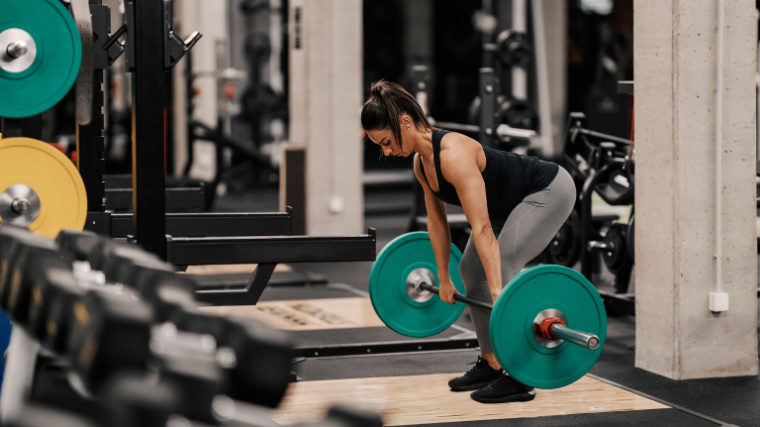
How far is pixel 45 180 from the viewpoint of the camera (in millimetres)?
2994

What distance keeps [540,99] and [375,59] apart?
138 inches

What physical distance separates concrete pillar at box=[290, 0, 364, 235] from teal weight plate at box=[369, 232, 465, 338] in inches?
150

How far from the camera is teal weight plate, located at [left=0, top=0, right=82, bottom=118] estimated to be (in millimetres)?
2879

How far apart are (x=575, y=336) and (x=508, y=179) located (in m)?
0.64

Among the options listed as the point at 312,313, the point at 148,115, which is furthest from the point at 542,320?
the point at 312,313

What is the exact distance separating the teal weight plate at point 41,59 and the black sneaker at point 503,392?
1746mm

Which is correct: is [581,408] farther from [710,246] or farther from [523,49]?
[523,49]

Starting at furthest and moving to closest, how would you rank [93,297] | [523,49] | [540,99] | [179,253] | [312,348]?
[540,99] < [523,49] < [312,348] < [179,253] < [93,297]

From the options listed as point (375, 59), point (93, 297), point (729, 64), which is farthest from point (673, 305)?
point (375, 59)

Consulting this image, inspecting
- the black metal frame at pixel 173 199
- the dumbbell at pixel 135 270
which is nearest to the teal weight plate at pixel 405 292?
the dumbbell at pixel 135 270

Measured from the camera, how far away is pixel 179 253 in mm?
3133

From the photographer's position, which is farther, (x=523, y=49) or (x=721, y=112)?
(x=523, y=49)

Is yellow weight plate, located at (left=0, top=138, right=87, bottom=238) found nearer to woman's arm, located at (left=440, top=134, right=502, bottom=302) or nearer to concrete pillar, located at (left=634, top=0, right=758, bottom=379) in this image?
woman's arm, located at (left=440, top=134, right=502, bottom=302)

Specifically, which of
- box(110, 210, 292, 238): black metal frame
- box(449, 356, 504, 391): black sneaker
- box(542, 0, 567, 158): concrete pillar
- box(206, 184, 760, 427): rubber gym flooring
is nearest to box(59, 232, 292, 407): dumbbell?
box(206, 184, 760, 427): rubber gym flooring
